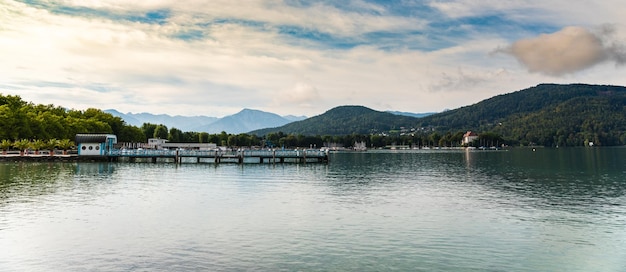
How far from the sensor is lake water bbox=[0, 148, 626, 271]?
22531 millimetres

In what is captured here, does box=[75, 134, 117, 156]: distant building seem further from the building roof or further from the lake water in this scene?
the lake water

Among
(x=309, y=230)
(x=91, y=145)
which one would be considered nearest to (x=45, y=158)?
(x=91, y=145)

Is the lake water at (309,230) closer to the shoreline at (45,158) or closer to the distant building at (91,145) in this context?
the shoreline at (45,158)

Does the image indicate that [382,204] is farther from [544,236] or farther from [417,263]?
[417,263]

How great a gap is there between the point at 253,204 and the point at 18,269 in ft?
70.0

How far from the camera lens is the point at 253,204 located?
41.0m

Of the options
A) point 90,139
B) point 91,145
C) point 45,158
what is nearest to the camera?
point 45,158

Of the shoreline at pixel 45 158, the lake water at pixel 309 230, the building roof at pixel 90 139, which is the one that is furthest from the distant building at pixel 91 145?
the lake water at pixel 309 230

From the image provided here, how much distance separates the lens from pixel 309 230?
29719 millimetres

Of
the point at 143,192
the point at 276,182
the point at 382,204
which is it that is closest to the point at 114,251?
the point at 382,204

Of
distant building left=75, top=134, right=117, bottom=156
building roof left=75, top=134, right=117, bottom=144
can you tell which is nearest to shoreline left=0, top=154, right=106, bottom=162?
distant building left=75, top=134, right=117, bottom=156

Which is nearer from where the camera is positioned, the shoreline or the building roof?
the shoreline

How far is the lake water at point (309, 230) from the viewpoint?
2253cm

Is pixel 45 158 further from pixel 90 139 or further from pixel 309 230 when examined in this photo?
pixel 309 230
